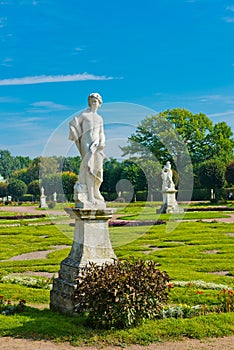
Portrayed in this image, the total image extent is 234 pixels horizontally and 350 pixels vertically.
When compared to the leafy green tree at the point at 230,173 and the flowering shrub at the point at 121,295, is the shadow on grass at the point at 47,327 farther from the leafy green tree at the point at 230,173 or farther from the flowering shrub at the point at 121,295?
the leafy green tree at the point at 230,173

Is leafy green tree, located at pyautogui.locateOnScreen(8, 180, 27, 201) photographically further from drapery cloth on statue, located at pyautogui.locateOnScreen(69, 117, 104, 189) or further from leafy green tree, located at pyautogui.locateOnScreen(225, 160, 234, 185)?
drapery cloth on statue, located at pyautogui.locateOnScreen(69, 117, 104, 189)

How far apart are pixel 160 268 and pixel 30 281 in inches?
142

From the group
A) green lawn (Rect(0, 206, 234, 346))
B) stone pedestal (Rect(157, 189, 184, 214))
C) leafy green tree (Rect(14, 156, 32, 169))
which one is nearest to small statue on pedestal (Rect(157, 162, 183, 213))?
stone pedestal (Rect(157, 189, 184, 214))

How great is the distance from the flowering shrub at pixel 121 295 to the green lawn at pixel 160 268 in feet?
0.63

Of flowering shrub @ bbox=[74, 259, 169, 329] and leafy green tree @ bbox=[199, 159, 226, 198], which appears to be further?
leafy green tree @ bbox=[199, 159, 226, 198]

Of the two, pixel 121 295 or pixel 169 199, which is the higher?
pixel 169 199

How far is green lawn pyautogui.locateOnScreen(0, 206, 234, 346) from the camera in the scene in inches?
276

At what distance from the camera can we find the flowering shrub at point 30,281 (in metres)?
10.9

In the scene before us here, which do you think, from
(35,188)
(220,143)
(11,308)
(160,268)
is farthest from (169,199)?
(35,188)

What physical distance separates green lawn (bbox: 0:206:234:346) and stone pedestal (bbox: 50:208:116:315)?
13.4 inches

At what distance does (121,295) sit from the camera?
684 centimetres

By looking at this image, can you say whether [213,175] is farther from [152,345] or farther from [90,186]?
[152,345]

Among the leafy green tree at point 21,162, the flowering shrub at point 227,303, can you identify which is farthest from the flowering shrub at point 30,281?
the leafy green tree at point 21,162

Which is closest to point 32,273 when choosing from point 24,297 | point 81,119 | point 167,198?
point 24,297
